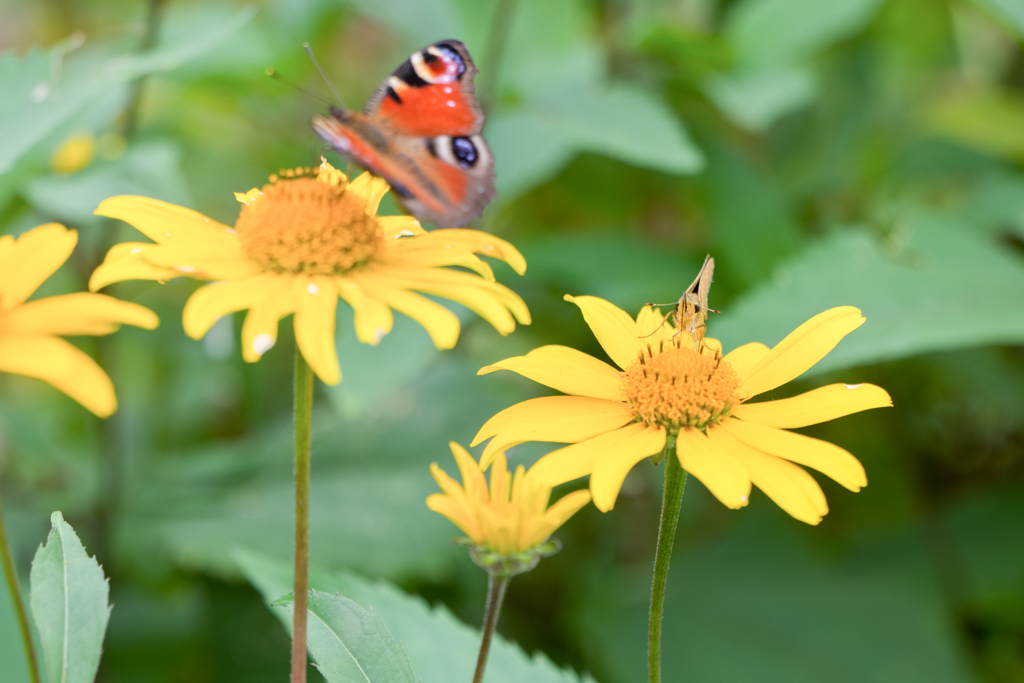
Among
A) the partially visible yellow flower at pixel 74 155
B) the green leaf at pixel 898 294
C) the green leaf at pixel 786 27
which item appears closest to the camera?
the green leaf at pixel 898 294

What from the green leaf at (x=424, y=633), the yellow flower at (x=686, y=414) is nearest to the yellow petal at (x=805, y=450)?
the yellow flower at (x=686, y=414)

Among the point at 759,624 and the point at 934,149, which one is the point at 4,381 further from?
the point at 934,149

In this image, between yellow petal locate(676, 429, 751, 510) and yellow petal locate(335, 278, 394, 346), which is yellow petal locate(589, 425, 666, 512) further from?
yellow petal locate(335, 278, 394, 346)

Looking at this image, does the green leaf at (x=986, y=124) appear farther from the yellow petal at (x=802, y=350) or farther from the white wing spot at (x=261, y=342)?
the white wing spot at (x=261, y=342)

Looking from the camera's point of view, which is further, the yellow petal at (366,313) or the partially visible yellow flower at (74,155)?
the partially visible yellow flower at (74,155)

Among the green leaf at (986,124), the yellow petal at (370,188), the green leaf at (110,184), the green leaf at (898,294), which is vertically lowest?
the yellow petal at (370,188)

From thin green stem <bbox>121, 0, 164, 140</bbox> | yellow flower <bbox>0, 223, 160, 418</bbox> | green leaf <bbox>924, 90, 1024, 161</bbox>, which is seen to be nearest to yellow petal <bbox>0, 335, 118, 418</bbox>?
yellow flower <bbox>0, 223, 160, 418</bbox>

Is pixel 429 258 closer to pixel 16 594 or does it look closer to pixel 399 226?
pixel 399 226
